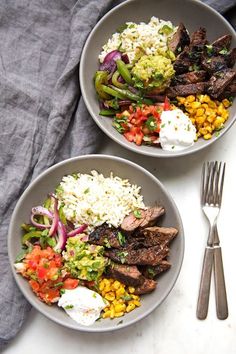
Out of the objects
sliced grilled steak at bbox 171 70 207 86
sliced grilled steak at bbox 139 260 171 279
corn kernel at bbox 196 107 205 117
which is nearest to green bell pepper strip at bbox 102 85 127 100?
sliced grilled steak at bbox 171 70 207 86

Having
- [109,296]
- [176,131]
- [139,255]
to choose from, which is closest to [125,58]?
[176,131]

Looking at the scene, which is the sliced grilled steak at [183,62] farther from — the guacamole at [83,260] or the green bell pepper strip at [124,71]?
the guacamole at [83,260]

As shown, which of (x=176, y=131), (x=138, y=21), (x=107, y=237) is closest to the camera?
(x=107, y=237)

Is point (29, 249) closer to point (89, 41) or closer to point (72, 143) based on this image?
point (72, 143)

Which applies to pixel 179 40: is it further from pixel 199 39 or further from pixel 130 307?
pixel 130 307

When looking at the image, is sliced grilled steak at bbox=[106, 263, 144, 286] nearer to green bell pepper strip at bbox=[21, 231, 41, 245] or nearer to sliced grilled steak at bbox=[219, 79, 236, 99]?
green bell pepper strip at bbox=[21, 231, 41, 245]

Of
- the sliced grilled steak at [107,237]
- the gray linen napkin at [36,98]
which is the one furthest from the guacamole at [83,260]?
the gray linen napkin at [36,98]
